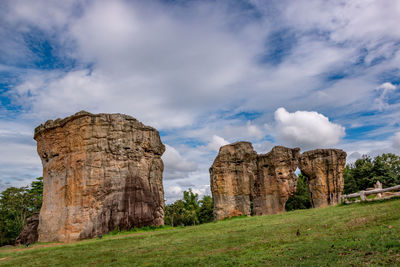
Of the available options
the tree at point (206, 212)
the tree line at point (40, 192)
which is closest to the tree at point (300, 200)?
the tree line at point (40, 192)

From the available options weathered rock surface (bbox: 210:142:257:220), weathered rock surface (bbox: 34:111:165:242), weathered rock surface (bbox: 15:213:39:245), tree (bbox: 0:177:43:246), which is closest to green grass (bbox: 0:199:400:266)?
weathered rock surface (bbox: 34:111:165:242)

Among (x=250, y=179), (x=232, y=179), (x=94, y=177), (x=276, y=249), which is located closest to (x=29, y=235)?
(x=94, y=177)

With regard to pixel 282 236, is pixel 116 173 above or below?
above

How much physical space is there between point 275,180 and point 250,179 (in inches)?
133

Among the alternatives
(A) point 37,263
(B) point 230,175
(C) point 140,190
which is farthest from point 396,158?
(A) point 37,263

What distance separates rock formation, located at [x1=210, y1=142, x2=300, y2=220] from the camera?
3531cm

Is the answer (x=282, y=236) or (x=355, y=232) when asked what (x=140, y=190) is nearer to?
(x=282, y=236)

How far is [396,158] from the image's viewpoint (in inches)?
2104

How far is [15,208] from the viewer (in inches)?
2119

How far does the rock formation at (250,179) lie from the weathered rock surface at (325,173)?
8.34 feet

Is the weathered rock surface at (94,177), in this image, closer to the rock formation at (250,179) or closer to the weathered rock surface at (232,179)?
the weathered rock surface at (232,179)

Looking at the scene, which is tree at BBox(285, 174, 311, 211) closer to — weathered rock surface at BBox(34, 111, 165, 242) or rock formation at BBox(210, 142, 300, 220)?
rock formation at BBox(210, 142, 300, 220)

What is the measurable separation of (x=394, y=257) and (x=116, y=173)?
23.4 meters

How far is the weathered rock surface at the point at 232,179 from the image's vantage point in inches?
1377
